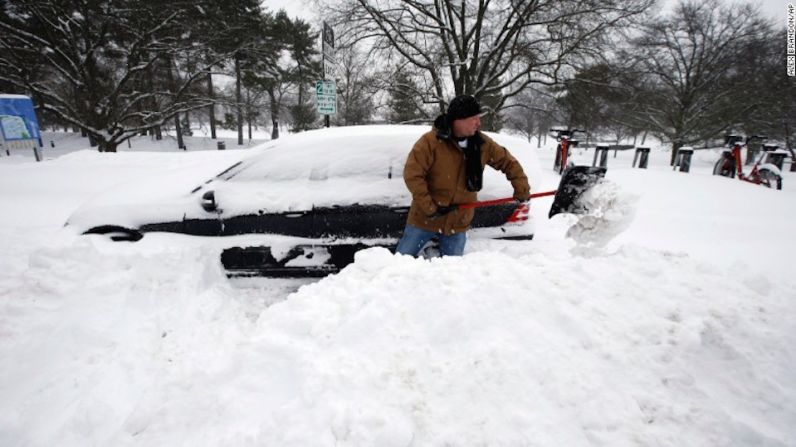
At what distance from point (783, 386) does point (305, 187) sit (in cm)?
314

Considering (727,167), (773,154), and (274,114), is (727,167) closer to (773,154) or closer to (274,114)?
(773,154)

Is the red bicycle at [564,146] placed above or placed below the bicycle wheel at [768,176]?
above

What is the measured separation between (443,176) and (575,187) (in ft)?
3.87

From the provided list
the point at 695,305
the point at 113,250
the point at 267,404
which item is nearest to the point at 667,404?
the point at 695,305

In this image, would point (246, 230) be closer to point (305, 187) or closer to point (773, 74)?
point (305, 187)

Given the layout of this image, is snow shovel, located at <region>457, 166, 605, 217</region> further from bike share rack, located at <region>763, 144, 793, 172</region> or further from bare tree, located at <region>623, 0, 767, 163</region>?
bare tree, located at <region>623, 0, 767, 163</region>

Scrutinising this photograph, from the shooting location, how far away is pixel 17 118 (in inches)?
405

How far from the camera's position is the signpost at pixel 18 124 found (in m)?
10.1

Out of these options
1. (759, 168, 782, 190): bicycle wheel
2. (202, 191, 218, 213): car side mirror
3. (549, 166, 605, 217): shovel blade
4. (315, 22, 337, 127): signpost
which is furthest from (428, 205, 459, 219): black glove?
(759, 168, 782, 190): bicycle wheel

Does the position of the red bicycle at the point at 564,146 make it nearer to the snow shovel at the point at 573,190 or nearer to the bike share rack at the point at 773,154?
the bike share rack at the point at 773,154

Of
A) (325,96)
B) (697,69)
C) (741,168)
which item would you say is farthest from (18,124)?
(697,69)

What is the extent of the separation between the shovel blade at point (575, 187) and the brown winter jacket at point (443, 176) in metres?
0.37

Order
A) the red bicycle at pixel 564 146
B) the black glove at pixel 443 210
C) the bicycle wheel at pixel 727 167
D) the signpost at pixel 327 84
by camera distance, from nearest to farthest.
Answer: the black glove at pixel 443 210, the signpost at pixel 327 84, the bicycle wheel at pixel 727 167, the red bicycle at pixel 564 146

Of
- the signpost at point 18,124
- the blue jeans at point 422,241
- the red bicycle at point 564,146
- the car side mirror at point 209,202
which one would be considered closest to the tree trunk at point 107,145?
the signpost at point 18,124
